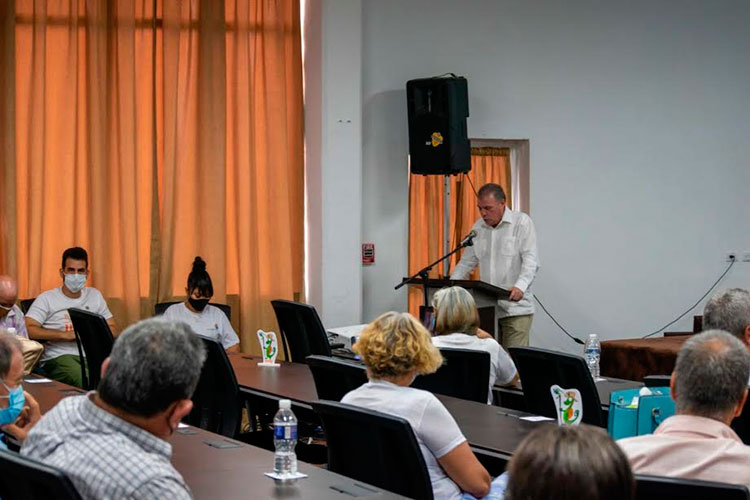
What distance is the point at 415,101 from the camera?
8.39 metres

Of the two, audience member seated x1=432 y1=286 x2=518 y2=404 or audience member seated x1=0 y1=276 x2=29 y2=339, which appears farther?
audience member seated x1=0 y1=276 x2=29 y2=339

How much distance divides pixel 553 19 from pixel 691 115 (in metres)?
1.57

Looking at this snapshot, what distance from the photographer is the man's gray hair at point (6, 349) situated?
3195 millimetres

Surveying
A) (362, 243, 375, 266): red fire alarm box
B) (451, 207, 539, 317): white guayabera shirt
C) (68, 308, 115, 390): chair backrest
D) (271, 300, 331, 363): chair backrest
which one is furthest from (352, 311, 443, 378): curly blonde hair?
(362, 243, 375, 266): red fire alarm box

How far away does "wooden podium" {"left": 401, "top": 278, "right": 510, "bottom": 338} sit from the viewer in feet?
24.5

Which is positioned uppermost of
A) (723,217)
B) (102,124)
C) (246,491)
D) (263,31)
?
(263,31)

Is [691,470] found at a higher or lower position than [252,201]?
lower

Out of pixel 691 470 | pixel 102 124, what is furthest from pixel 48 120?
pixel 691 470

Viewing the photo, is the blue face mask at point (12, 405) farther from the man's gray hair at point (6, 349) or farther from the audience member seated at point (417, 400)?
the audience member seated at point (417, 400)

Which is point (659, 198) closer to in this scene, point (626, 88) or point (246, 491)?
point (626, 88)

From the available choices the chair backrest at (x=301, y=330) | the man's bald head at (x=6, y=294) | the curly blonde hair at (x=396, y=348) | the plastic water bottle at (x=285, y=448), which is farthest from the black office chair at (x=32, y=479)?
the man's bald head at (x=6, y=294)

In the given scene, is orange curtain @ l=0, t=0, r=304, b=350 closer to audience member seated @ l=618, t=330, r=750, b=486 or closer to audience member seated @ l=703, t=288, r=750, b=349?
audience member seated @ l=703, t=288, r=750, b=349

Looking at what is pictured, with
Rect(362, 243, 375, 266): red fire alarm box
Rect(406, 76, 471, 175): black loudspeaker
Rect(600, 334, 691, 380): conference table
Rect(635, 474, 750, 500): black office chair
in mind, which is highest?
Rect(406, 76, 471, 175): black loudspeaker

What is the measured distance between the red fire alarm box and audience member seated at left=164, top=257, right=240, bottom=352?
5.91ft
